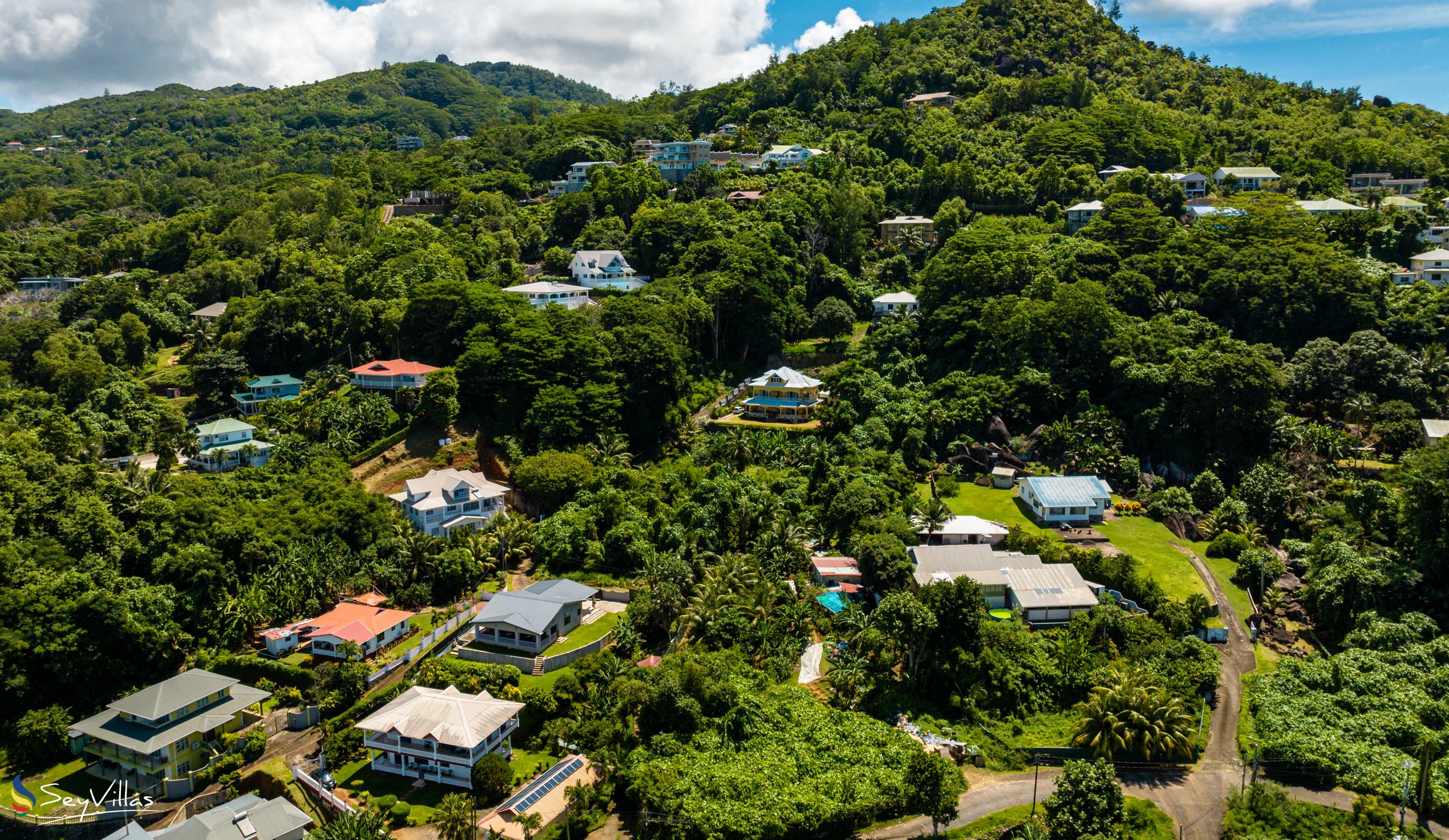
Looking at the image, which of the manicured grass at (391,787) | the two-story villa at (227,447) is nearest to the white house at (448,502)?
the two-story villa at (227,447)

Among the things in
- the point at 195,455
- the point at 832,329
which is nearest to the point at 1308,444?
the point at 832,329

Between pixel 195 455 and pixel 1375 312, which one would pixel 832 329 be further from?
pixel 195 455

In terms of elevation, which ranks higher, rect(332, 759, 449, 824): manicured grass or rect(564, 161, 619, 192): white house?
rect(564, 161, 619, 192): white house

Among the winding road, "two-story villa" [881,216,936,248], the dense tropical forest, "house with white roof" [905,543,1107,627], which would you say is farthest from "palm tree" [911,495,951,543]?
"two-story villa" [881,216,936,248]

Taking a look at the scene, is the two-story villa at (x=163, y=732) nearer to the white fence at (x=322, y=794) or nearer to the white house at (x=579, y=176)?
the white fence at (x=322, y=794)

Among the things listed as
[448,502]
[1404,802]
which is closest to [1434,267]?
[1404,802]

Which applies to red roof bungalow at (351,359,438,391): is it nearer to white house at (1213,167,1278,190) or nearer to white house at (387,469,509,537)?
white house at (387,469,509,537)
